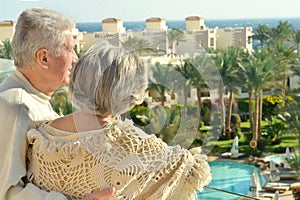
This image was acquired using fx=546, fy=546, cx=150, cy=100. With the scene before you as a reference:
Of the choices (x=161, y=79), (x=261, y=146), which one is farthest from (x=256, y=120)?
(x=161, y=79)

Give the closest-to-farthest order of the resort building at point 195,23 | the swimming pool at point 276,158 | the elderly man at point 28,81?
the elderly man at point 28,81 < the swimming pool at point 276,158 < the resort building at point 195,23

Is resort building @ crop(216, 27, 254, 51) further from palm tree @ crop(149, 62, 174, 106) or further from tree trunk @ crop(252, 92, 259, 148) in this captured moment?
palm tree @ crop(149, 62, 174, 106)

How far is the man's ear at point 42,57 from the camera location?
0.83 meters

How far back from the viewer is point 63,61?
0.86 meters

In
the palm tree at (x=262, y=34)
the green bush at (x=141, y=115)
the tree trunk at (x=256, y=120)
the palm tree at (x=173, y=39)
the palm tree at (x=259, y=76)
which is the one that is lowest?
the tree trunk at (x=256, y=120)

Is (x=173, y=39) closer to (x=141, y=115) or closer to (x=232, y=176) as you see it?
(x=141, y=115)

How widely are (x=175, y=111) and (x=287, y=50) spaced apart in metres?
15.2

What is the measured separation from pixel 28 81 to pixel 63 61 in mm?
71

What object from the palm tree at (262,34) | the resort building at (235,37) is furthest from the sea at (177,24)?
the resort building at (235,37)

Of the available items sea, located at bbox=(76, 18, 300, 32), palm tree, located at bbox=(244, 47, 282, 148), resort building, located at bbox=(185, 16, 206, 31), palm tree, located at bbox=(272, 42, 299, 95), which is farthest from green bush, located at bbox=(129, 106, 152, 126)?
resort building, located at bbox=(185, 16, 206, 31)

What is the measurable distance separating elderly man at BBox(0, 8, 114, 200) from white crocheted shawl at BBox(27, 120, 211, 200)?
0.19ft

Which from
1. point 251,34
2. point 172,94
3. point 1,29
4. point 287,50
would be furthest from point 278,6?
point 172,94

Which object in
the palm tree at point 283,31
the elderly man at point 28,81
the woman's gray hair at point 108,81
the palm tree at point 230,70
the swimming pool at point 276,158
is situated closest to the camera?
the woman's gray hair at point 108,81

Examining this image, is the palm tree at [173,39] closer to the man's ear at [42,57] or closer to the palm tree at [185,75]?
the palm tree at [185,75]
